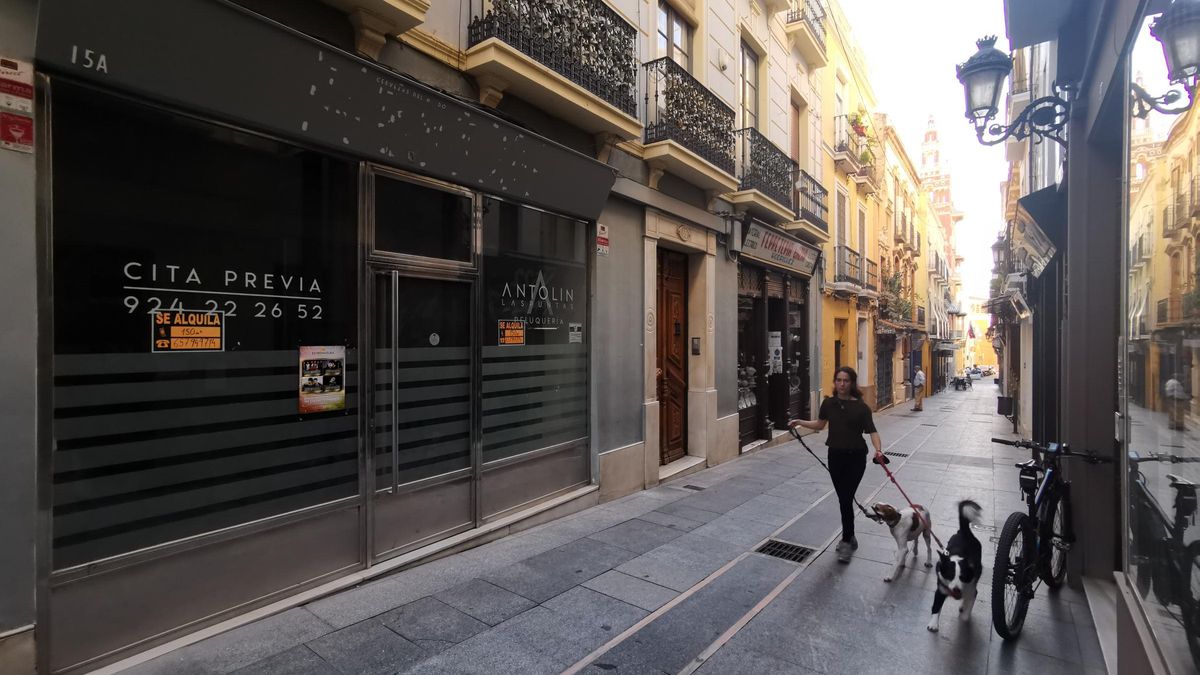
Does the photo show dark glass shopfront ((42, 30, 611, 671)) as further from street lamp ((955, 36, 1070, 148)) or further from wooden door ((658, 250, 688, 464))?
street lamp ((955, 36, 1070, 148))

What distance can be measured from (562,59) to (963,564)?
5617 millimetres

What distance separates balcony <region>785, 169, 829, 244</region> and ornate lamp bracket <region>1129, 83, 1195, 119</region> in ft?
30.4

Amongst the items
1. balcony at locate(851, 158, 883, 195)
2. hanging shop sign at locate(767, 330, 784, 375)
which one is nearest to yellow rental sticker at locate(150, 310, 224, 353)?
hanging shop sign at locate(767, 330, 784, 375)

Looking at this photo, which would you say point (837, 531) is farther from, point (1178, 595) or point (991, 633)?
point (1178, 595)

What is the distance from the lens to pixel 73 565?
311 centimetres

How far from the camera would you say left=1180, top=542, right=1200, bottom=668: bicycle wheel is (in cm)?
202

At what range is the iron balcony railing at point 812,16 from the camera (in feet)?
40.1

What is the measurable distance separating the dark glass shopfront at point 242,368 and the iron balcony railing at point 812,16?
992 centimetres

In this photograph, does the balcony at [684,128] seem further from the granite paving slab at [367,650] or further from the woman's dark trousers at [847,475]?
the granite paving slab at [367,650]

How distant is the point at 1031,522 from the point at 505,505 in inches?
171

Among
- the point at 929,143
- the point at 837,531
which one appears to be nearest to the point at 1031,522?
the point at 837,531

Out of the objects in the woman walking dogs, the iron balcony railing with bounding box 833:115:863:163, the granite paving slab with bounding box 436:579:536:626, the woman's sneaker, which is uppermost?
the iron balcony railing with bounding box 833:115:863:163

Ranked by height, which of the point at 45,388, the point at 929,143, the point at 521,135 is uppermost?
the point at 929,143

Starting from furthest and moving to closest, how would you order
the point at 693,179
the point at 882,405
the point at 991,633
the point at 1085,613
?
the point at 882,405
the point at 693,179
the point at 1085,613
the point at 991,633
